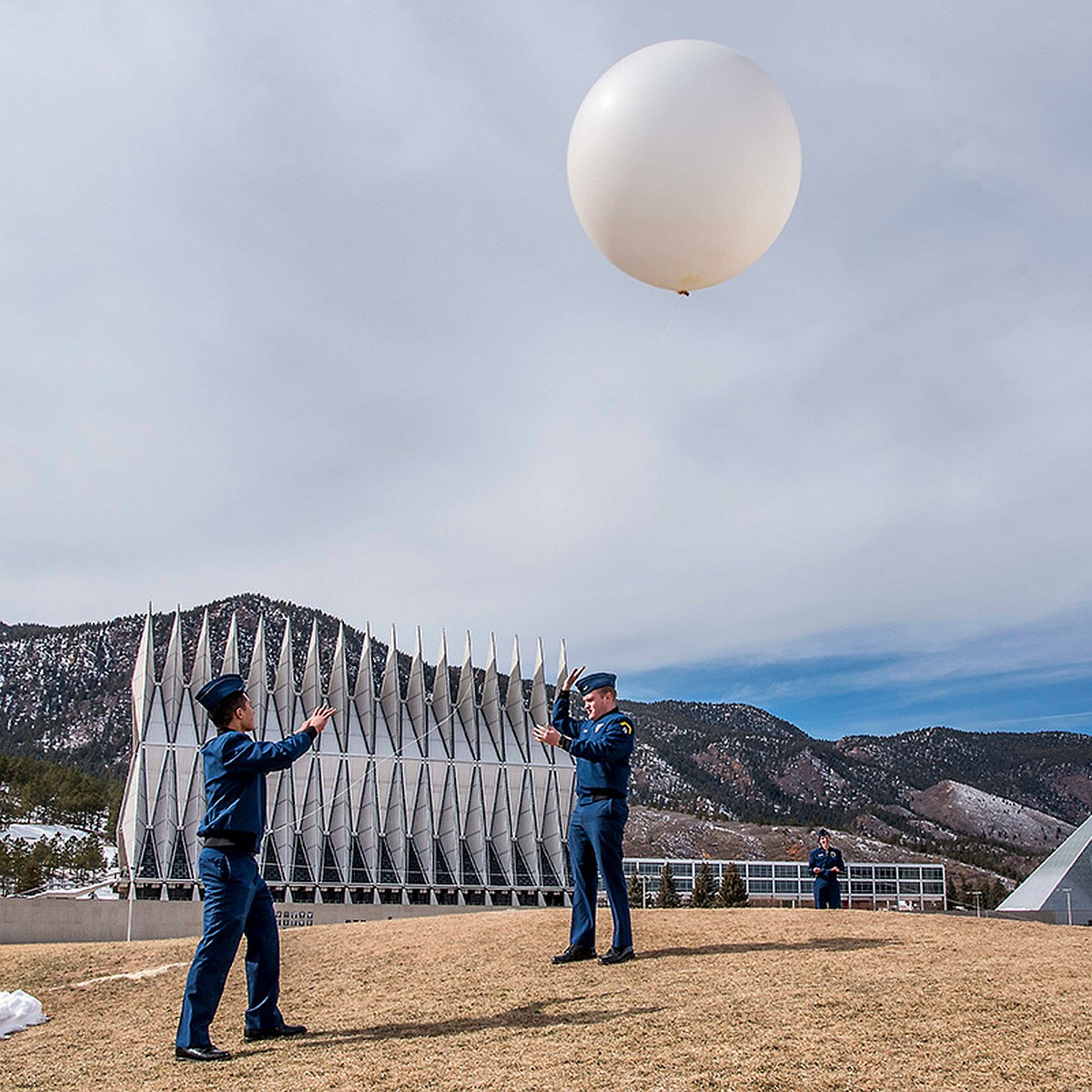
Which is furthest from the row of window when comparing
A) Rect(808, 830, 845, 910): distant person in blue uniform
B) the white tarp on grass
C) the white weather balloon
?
the white weather balloon

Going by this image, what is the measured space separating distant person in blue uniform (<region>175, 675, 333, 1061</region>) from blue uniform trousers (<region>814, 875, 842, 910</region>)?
14.3 m

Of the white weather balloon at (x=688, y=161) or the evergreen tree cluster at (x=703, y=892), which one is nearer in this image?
the white weather balloon at (x=688, y=161)

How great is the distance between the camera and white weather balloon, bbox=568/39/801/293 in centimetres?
962

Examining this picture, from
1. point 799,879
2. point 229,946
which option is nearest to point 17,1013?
point 229,946

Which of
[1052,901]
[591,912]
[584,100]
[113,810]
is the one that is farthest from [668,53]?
[113,810]

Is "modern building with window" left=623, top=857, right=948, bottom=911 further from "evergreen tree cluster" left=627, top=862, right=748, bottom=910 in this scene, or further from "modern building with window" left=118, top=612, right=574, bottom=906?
Result: "modern building with window" left=118, top=612, right=574, bottom=906

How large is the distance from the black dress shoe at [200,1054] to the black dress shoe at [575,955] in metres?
3.37

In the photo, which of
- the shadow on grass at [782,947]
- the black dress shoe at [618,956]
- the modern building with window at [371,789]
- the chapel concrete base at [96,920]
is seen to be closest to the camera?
the black dress shoe at [618,956]

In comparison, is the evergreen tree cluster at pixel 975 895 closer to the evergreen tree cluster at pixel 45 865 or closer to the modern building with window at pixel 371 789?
the modern building with window at pixel 371 789

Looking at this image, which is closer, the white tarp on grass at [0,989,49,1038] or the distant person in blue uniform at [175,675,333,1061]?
the distant person in blue uniform at [175,675,333,1061]

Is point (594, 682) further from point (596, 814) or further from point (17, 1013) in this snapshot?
point (17, 1013)

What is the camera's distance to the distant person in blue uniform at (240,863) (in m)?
7.05

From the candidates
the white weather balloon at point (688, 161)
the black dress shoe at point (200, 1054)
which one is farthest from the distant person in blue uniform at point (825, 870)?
the black dress shoe at point (200, 1054)

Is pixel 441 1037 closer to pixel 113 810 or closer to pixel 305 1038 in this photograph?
pixel 305 1038
